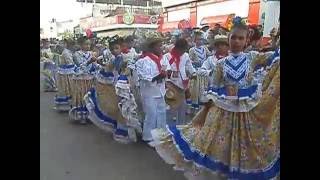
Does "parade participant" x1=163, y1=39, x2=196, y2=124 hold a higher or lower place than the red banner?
lower

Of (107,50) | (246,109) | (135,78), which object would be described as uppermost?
(107,50)

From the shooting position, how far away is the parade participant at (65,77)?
254 cm

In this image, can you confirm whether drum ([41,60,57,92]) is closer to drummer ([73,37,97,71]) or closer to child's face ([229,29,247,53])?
drummer ([73,37,97,71])

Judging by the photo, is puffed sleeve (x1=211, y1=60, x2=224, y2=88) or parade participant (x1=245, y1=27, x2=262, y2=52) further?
puffed sleeve (x1=211, y1=60, x2=224, y2=88)

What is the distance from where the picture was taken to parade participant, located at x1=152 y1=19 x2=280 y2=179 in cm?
235

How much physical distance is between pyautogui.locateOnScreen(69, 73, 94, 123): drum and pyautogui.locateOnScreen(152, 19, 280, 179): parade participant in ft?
1.53

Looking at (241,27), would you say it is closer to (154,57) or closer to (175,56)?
A: (175,56)

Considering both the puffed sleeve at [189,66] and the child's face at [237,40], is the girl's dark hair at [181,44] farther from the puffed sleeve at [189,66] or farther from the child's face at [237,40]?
the child's face at [237,40]

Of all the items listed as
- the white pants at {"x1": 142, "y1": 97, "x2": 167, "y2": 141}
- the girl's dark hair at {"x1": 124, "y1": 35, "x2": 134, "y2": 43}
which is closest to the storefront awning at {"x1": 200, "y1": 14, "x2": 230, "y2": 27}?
the girl's dark hair at {"x1": 124, "y1": 35, "x2": 134, "y2": 43}

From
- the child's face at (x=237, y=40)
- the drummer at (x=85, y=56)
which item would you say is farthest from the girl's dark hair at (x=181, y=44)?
the drummer at (x=85, y=56)

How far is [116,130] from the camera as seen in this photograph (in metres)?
2.67
